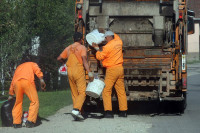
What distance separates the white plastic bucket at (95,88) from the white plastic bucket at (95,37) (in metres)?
1.41

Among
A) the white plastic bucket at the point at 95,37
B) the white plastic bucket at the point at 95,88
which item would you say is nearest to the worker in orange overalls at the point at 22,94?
the white plastic bucket at the point at 95,88

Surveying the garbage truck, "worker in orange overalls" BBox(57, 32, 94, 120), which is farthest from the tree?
"worker in orange overalls" BBox(57, 32, 94, 120)

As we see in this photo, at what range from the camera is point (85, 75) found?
11.3 m

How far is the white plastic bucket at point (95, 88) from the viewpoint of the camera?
10281mm

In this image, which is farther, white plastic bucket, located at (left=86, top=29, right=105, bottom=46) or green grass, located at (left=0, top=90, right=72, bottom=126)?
green grass, located at (left=0, top=90, right=72, bottom=126)

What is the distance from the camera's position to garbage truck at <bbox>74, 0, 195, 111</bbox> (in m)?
11.1

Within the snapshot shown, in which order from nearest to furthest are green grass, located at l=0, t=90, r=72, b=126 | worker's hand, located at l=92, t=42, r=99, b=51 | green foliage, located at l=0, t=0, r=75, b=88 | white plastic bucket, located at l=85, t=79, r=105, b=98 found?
white plastic bucket, located at l=85, t=79, r=105, b=98 < worker's hand, located at l=92, t=42, r=99, b=51 < green grass, located at l=0, t=90, r=72, b=126 < green foliage, located at l=0, t=0, r=75, b=88

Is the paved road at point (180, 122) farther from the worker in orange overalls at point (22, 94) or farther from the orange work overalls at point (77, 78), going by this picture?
the worker in orange overalls at point (22, 94)

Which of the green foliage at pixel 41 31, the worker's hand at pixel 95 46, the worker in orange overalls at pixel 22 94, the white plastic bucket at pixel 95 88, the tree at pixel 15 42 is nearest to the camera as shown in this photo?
the worker in orange overalls at pixel 22 94

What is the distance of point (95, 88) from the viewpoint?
10297mm

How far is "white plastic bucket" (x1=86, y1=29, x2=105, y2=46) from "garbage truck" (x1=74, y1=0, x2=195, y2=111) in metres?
0.18

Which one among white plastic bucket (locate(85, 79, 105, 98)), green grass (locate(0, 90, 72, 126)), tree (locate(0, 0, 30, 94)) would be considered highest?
tree (locate(0, 0, 30, 94))

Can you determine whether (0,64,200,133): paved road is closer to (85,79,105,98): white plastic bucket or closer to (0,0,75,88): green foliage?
(85,79,105,98): white plastic bucket

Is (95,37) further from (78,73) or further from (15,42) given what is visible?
(15,42)
